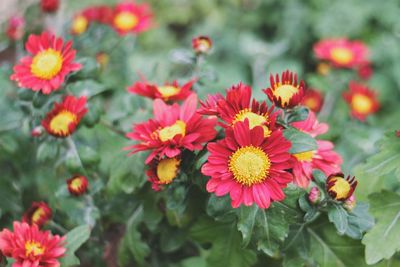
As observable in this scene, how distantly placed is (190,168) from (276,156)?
0.21 metres

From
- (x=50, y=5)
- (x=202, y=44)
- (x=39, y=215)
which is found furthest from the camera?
(x=50, y=5)

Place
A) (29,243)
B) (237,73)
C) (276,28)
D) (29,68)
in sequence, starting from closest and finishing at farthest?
(29,243) < (29,68) < (237,73) < (276,28)

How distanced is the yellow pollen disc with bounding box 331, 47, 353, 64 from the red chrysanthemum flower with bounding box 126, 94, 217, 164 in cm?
104

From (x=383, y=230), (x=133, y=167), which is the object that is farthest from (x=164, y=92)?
(x=383, y=230)

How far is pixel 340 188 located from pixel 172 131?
39 centimetres

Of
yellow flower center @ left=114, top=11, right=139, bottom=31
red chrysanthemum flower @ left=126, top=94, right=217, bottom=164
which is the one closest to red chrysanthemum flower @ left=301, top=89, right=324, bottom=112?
yellow flower center @ left=114, top=11, right=139, bottom=31

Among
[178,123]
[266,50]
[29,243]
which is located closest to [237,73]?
[266,50]

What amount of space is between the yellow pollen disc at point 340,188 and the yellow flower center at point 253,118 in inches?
7.4

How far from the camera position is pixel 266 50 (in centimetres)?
270

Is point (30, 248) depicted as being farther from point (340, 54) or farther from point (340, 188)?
point (340, 54)

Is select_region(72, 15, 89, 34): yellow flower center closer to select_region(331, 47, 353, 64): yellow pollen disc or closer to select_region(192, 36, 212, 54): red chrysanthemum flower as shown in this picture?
select_region(192, 36, 212, 54): red chrysanthemum flower

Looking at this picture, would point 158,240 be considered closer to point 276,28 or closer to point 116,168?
point 116,168

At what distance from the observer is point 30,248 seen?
1.18 meters

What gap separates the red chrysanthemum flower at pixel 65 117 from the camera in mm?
1359
